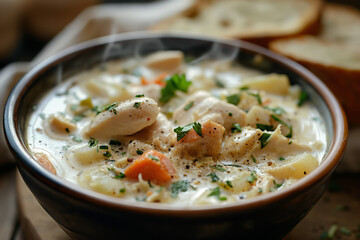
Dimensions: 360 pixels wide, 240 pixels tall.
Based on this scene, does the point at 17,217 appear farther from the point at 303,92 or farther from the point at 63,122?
the point at 303,92

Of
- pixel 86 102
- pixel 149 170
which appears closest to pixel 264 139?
pixel 149 170

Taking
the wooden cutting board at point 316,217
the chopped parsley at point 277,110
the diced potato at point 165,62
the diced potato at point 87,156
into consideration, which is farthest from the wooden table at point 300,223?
the diced potato at point 165,62

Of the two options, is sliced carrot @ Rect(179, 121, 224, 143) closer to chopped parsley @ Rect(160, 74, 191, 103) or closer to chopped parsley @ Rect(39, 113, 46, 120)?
chopped parsley @ Rect(160, 74, 191, 103)

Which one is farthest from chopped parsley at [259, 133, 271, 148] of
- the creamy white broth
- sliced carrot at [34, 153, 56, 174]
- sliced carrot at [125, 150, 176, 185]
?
sliced carrot at [34, 153, 56, 174]

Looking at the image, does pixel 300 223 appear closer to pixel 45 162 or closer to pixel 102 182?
pixel 102 182

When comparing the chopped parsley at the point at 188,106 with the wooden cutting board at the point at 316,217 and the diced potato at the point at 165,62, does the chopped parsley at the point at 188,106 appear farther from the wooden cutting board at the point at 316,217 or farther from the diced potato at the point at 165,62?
the wooden cutting board at the point at 316,217
